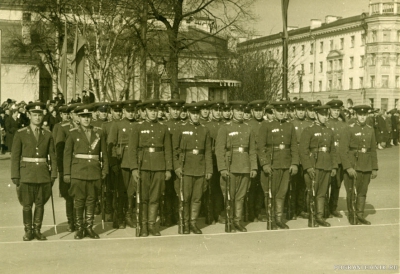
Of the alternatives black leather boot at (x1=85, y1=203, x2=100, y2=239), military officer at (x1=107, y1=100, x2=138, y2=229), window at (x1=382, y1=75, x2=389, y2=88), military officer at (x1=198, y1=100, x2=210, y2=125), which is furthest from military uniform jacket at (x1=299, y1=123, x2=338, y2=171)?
window at (x1=382, y1=75, x2=389, y2=88)

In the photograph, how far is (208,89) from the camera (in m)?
32.9

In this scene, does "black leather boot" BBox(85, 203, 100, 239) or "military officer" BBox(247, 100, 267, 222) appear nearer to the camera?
"black leather boot" BBox(85, 203, 100, 239)

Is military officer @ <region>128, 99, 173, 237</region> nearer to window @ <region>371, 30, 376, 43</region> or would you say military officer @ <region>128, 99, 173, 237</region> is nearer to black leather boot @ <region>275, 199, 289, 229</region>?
black leather boot @ <region>275, 199, 289, 229</region>

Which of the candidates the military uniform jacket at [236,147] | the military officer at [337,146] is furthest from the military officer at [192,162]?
the military officer at [337,146]

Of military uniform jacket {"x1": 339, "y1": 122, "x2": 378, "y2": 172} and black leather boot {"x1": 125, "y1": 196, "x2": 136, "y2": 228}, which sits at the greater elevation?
military uniform jacket {"x1": 339, "y1": 122, "x2": 378, "y2": 172}

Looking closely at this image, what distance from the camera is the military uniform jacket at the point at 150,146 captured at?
10.6 metres

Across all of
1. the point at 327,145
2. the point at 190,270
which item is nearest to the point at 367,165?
the point at 327,145

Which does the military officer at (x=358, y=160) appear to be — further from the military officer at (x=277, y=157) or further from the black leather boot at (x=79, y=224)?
the black leather boot at (x=79, y=224)

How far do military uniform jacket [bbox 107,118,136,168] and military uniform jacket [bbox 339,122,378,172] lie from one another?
12.3 feet

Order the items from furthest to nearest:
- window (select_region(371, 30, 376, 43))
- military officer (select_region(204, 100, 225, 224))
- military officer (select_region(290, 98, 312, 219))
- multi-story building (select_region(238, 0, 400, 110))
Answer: window (select_region(371, 30, 376, 43))
multi-story building (select_region(238, 0, 400, 110))
military officer (select_region(290, 98, 312, 219))
military officer (select_region(204, 100, 225, 224))

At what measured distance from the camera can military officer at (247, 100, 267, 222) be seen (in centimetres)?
1201

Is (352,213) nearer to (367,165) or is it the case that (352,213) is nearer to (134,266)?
(367,165)

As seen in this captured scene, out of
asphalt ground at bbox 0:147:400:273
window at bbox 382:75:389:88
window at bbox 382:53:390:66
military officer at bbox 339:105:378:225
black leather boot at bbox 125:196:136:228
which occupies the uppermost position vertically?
window at bbox 382:53:390:66

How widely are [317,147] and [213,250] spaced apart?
3.22 meters
